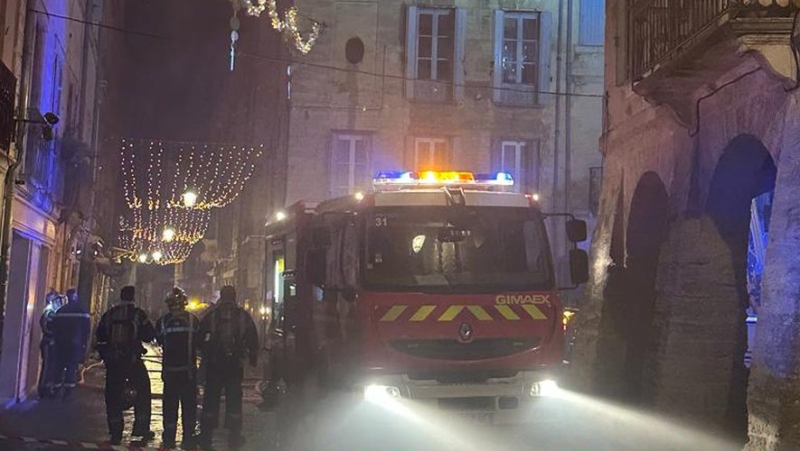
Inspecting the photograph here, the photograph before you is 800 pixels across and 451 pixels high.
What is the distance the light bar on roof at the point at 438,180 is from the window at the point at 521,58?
12773 millimetres

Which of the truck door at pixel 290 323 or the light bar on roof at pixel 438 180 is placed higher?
the light bar on roof at pixel 438 180

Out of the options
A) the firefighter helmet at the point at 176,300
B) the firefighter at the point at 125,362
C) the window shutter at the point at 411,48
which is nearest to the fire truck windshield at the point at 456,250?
the firefighter helmet at the point at 176,300

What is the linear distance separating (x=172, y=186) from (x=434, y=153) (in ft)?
98.3

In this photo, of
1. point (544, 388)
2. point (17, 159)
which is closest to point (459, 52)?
point (17, 159)

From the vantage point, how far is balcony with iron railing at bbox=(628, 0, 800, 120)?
7508 mm

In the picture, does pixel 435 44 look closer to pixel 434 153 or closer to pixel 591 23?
pixel 434 153

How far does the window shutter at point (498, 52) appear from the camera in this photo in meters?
20.9

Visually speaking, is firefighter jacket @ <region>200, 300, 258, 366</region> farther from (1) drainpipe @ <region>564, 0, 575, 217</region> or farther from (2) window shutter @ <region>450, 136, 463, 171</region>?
(1) drainpipe @ <region>564, 0, 575, 217</region>

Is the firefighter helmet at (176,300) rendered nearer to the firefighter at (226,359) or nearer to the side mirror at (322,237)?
the firefighter at (226,359)

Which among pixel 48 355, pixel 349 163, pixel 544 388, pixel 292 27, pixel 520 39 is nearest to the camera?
pixel 544 388

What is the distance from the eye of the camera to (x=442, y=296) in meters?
7.30

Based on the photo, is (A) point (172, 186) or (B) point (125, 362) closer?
(B) point (125, 362)

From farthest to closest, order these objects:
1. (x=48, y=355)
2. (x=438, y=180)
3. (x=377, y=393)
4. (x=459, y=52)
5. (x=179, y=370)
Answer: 1. (x=459, y=52)
2. (x=48, y=355)
3. (x=179, y=370)
4. (x=438, y=180)
5. (x=377, y=393)

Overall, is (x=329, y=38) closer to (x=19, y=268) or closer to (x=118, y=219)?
(x=19, y=268)
